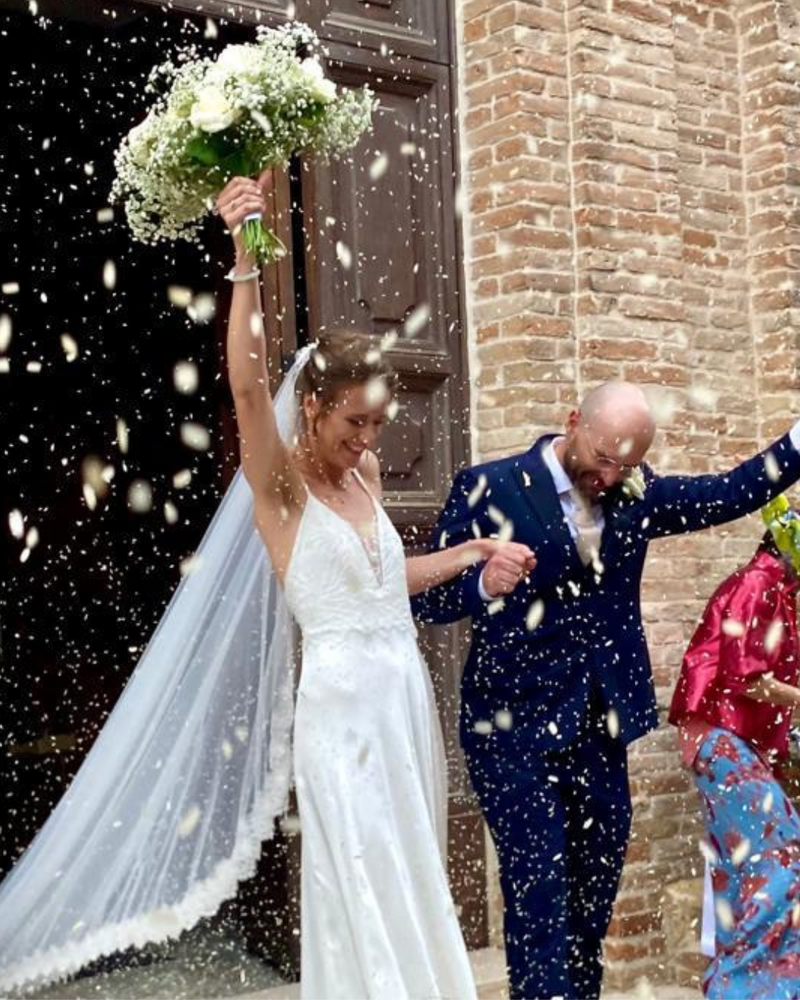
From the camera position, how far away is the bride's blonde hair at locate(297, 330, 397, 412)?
12.3ft

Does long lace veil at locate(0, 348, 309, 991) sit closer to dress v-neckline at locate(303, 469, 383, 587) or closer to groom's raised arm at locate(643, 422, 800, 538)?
dress v-neckline at locate(303, 469, 383, 587)

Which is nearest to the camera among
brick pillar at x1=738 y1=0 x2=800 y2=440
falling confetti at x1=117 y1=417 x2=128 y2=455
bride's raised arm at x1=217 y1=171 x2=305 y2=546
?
bride's raised arm at x1=217 y1=171 x2=305 y2=546

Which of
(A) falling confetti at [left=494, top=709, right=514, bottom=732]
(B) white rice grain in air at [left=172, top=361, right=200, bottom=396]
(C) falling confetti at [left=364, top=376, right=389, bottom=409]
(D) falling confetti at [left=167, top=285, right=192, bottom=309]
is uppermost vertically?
(D) falling confetti at [left=167, top=285, right=192, bottom=309]

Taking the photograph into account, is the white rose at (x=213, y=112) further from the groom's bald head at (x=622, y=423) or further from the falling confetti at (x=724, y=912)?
the falling confetti at (x=724, y=912)

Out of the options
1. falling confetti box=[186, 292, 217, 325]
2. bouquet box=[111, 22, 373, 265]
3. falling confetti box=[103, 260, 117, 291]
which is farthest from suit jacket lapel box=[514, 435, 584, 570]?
falling confetti box=[103, 260, 117, 291]

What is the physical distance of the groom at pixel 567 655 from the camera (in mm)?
4457

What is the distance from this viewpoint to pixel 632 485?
4.61m

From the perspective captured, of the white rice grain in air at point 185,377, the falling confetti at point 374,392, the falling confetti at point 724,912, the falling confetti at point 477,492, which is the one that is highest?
the white rice grain in air at point 185,377

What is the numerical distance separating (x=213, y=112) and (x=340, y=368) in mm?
644

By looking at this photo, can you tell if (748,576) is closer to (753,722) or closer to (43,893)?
(753,722)

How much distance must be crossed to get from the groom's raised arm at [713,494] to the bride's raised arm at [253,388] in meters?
1.33

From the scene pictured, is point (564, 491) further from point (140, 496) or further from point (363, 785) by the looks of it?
point (140, 496)

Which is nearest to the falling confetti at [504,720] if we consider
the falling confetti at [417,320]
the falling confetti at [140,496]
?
the falling confetti at [417,320]

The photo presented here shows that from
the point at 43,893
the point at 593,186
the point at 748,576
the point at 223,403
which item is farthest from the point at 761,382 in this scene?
the point at 43,893
